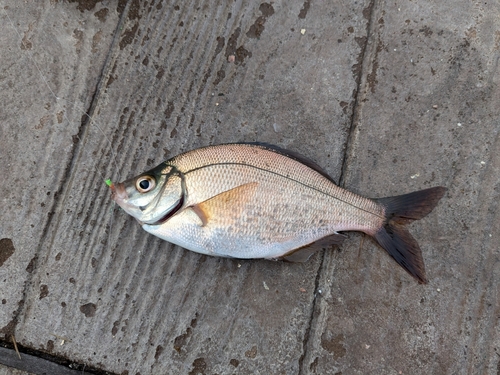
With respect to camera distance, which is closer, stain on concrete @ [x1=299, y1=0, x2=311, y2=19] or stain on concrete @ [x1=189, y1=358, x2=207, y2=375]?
stain on concrete @ [x1=189, y1=358, x2=207, y2=375]

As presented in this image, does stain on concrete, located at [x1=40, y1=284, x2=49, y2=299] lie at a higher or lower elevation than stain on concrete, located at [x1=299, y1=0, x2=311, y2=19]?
lower

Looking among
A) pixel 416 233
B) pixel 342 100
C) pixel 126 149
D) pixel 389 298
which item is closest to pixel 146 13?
pixel 126 149

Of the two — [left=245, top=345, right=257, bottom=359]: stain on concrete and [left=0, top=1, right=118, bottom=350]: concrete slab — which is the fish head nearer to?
[left=0, top=1, right=118, bottom=350]: concrete slab

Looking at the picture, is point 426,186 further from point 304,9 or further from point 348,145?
point 304,9

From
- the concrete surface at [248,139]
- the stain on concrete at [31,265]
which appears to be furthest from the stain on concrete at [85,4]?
the stain on concrete at [31,265]

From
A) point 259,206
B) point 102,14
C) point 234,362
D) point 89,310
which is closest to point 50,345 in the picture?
point 89,310

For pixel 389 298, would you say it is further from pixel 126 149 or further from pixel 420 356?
pixel 126 149

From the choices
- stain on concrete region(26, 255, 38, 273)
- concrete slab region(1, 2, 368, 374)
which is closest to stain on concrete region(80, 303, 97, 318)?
concrete slab region(1, 2, 368, 374)
